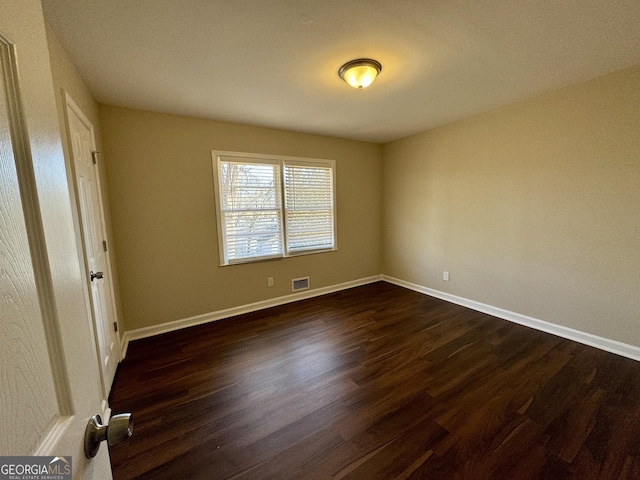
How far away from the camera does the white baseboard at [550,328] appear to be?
230cm

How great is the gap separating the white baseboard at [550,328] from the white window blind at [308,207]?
6.12 feet

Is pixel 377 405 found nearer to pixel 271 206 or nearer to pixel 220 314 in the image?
pixel 220 314

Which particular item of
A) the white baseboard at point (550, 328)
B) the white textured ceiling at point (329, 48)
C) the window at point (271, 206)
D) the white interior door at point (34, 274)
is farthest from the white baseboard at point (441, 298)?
the white interior door at point (34, 274)

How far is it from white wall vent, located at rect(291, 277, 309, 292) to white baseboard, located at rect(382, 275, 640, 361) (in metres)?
1.84

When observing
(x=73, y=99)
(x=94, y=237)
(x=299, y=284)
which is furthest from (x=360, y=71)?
(x=299, y=284)

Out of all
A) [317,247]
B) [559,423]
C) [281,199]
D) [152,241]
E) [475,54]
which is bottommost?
[559,423]

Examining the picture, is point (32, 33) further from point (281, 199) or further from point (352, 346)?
point (281, 199)

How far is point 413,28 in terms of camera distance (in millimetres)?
1614

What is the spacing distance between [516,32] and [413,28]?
684mm


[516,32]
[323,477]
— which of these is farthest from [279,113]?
[323,477]

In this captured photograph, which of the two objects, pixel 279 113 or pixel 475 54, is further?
pixel 279 113

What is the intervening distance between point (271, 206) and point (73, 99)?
6.85ft

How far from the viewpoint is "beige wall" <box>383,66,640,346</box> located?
2.24 m

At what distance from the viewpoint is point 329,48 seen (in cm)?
179
